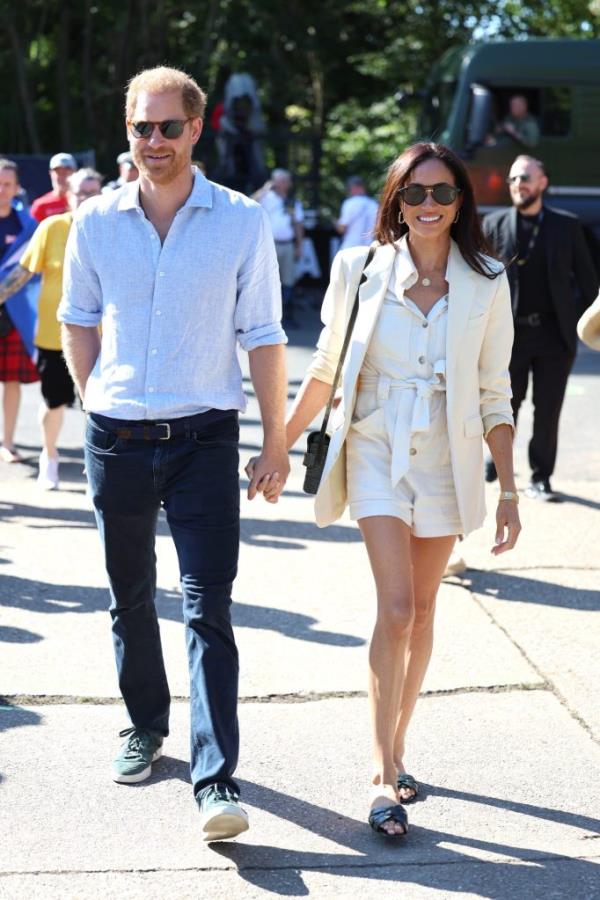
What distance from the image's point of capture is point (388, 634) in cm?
399

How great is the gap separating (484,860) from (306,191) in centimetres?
1951

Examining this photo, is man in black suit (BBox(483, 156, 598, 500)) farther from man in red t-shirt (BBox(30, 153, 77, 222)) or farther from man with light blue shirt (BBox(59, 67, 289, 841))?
man with light blue shirt (BBox(59, 67, 289, 841))

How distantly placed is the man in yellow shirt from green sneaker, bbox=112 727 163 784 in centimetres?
442

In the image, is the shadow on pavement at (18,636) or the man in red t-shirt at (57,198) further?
the man in red t-shirt at (57,198)

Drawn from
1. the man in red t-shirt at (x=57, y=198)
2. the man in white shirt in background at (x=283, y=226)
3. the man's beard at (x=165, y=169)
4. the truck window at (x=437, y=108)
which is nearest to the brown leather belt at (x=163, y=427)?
the man's beard at (x=165, y=169)

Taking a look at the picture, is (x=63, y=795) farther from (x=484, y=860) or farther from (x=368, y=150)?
(x=368, y=150)

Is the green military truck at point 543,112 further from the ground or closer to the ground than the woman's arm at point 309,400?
further from the ground

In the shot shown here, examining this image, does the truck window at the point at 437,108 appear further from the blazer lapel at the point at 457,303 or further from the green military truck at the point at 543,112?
the blazer lapel at the point at 457,303

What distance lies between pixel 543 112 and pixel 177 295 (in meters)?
15.6

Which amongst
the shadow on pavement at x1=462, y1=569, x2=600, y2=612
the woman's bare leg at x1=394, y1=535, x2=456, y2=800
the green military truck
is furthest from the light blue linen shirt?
the green military truck

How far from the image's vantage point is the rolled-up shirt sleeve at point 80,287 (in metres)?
3.99

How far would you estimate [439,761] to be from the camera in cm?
452

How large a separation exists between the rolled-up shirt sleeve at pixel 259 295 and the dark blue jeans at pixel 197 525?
234mm

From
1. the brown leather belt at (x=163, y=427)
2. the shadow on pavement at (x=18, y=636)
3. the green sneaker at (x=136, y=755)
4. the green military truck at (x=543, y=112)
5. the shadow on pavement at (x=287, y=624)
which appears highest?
the green military truck at (x=543, y=112)
